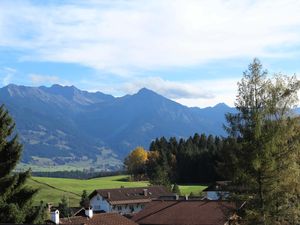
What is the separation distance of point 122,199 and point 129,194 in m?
3.20

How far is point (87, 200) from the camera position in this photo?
94938mm

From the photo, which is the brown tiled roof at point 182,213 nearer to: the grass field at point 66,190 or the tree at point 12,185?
the tree at point 12,185

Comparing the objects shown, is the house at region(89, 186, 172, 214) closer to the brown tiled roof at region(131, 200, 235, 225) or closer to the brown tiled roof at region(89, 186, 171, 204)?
the brown tiled roof at region(89, 186, 171, 204)

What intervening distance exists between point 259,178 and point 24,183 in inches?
450

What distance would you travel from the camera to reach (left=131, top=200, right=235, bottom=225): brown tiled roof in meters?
53.3

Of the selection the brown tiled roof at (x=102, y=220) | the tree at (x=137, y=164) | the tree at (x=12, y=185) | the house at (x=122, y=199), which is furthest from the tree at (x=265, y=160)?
the tree at (x=137, y=164)

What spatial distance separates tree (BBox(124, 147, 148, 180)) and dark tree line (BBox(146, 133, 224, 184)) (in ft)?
13.1

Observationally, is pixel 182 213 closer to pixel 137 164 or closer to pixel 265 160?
pixel 265 160

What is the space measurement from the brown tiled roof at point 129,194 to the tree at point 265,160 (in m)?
73.6

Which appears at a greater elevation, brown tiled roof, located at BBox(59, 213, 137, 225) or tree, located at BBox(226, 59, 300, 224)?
tree, located at BBox(226, 59, 300, 224)

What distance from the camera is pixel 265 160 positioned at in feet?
78.6

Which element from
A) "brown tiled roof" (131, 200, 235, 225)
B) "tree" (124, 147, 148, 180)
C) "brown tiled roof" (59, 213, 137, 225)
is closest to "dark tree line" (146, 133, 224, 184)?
"tree" (124, 147, 148, 180)

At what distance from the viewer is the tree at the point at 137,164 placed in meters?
160

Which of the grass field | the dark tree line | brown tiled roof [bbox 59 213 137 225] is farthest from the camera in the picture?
the dark tree line
